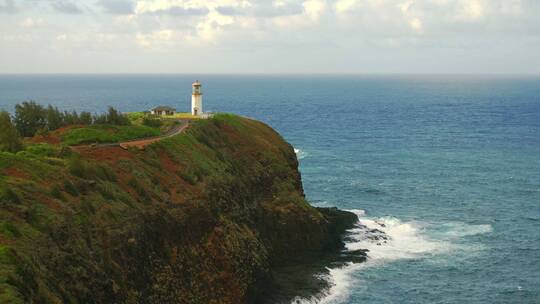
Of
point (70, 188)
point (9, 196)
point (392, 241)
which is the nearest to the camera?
point (9, 196)

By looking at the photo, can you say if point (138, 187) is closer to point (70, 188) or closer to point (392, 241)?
point (70, 188)

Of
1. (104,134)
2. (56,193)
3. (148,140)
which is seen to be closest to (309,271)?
(148,140)

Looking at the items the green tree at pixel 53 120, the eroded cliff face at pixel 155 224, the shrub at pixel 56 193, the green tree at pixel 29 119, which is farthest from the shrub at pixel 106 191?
the green tree at pixel 29 119

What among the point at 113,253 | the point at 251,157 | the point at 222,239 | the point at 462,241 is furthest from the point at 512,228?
the point at 113,253

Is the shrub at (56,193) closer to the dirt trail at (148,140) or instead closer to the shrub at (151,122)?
the dirt trail at (148,140)

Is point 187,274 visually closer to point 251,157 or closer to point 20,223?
point 20,223

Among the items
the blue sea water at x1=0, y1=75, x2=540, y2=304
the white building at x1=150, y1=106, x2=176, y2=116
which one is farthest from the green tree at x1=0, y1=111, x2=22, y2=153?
the white building at x1=150, y1=106, x2=176, y2=116

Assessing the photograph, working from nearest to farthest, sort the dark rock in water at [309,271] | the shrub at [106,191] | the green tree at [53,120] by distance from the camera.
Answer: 1. the shrub at [106,191]
2. the dark rock in water at [309,271]
3. the green tree at [53,120]
